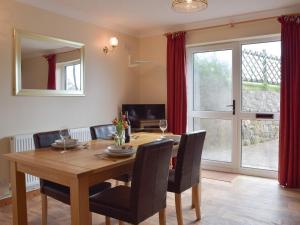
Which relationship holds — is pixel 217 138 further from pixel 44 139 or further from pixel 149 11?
pixel 44 139

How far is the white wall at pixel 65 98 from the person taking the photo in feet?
10.5

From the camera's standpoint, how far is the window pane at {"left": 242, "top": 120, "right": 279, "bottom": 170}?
4137 mm

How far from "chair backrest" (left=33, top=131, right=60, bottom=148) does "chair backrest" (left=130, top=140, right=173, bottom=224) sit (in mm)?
1104

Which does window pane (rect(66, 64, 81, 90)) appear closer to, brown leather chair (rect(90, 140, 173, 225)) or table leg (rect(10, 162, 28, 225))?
table leg (rect(10, 162, 28, 225))

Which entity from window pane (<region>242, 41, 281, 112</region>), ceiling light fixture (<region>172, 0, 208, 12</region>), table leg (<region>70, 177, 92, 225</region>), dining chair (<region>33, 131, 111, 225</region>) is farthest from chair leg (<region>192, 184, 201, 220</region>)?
window pane (<region>242, 41, 281, 112</region>)

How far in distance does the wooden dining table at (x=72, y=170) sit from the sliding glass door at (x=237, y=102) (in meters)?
2.52

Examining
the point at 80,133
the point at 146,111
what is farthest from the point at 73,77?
the point at 146,111

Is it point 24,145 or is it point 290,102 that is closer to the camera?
point 24,145

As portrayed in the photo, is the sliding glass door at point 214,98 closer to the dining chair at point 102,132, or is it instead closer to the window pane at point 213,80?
the window pane at point 213,80

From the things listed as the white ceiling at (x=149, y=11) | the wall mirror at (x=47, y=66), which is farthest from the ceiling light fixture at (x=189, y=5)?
the wall mirror at (x=47, y=66)

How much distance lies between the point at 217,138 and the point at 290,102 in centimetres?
131

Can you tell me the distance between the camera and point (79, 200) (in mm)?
1795

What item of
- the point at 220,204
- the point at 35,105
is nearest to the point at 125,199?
the point at 220,204

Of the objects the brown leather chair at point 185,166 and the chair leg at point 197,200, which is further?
the chair leg at point 197,200
